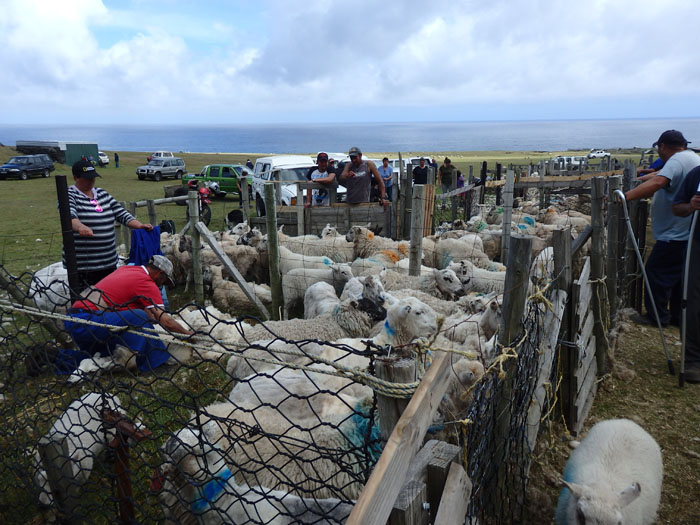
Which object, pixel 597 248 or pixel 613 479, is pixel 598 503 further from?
pixel 597 248

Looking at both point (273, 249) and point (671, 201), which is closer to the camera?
point (671, 201)

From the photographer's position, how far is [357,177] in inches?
401

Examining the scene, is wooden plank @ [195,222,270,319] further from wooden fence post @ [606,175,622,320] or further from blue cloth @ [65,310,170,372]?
wooden fence post @ [606,175,622,320]

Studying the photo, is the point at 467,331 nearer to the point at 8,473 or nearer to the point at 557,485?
the point at 557,485

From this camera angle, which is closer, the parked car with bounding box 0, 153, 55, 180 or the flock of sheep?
the flock of sheep

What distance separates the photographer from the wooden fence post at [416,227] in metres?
6.50

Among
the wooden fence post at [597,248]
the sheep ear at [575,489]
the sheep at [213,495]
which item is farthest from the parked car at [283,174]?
the sheep ear at [575,489]

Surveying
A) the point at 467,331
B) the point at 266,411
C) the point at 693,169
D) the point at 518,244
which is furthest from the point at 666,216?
the point at 266,411

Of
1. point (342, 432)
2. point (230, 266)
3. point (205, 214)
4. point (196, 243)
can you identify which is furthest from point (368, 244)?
point (205, 214)

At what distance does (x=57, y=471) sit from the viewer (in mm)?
2902

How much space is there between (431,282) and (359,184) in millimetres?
4161

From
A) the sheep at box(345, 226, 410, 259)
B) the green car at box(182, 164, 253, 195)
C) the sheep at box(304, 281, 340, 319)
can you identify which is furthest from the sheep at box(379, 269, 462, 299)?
the green car at box(182, 164, 253, 195)

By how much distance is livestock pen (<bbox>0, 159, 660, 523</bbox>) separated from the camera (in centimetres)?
161

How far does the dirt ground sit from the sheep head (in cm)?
52
